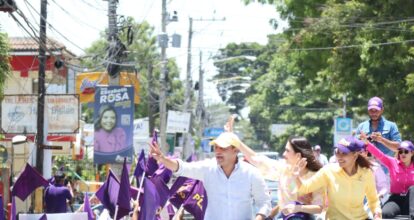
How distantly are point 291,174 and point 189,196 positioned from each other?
397 cm

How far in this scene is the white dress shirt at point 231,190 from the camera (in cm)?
848

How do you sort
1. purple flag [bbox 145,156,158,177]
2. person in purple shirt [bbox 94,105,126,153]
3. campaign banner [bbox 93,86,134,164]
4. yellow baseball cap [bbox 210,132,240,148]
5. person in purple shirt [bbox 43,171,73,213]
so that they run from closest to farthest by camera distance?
yellow baseball cap [bbox 210,132,240,148] < purple flag [bbox 145,156,158,177] < person in purple shirt [bbox 43,171,73,213] < campaign banner [bbox 93,86,134,164] < person in purple shirt [bbox 94,105,126,153]

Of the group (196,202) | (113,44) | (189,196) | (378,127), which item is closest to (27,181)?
(189,196)

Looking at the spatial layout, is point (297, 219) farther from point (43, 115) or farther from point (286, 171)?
point (43, 115)

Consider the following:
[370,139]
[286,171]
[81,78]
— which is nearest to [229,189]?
[286,171]

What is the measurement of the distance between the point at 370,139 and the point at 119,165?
20116mm

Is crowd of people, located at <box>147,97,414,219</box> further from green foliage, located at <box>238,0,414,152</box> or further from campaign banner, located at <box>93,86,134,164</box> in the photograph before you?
campaign banner, located at <box>93,86,134,164</box>

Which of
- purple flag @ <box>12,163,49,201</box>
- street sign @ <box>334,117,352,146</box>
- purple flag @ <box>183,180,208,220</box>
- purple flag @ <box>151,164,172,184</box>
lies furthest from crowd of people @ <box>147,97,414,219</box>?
street sign @ <box>334,117,352,146</box>

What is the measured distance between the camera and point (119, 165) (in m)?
30.6

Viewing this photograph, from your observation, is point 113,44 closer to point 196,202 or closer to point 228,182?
point 196,202

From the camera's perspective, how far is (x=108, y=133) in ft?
106

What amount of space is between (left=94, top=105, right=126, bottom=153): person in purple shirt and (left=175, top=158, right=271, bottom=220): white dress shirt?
2305 centimetres

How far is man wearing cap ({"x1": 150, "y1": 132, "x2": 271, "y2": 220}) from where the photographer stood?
8.46 meters

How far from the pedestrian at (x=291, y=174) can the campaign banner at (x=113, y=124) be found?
21.6 meters
